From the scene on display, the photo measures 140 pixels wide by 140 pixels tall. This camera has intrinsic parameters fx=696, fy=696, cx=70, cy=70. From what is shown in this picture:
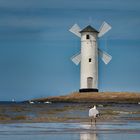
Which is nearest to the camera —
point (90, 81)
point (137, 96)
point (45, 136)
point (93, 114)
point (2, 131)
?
point (45, 136)

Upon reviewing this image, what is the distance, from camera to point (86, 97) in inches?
3873

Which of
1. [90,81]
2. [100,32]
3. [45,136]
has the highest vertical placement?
[100,32]

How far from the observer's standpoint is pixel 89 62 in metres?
98.9

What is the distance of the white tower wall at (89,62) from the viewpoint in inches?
3877

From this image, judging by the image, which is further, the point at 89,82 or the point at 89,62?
the point at 89,62

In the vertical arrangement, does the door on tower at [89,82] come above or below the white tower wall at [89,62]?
below

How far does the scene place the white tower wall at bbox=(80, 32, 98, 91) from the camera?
98488mm

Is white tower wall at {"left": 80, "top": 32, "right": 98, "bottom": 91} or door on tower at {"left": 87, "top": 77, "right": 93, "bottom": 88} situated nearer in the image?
door on tower at {"left": 87, "top": 77, "right": 93, "bottom": 88}

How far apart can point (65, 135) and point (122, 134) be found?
2163mm

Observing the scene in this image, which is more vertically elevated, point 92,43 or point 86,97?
point 92,43

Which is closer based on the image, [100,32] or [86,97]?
[86,97]

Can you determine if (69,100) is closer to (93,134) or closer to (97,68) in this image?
(97,68)

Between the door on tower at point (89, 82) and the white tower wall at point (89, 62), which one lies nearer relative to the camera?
the door on tower at point (89, 82)

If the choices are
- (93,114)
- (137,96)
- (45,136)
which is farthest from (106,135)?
(137,96)
